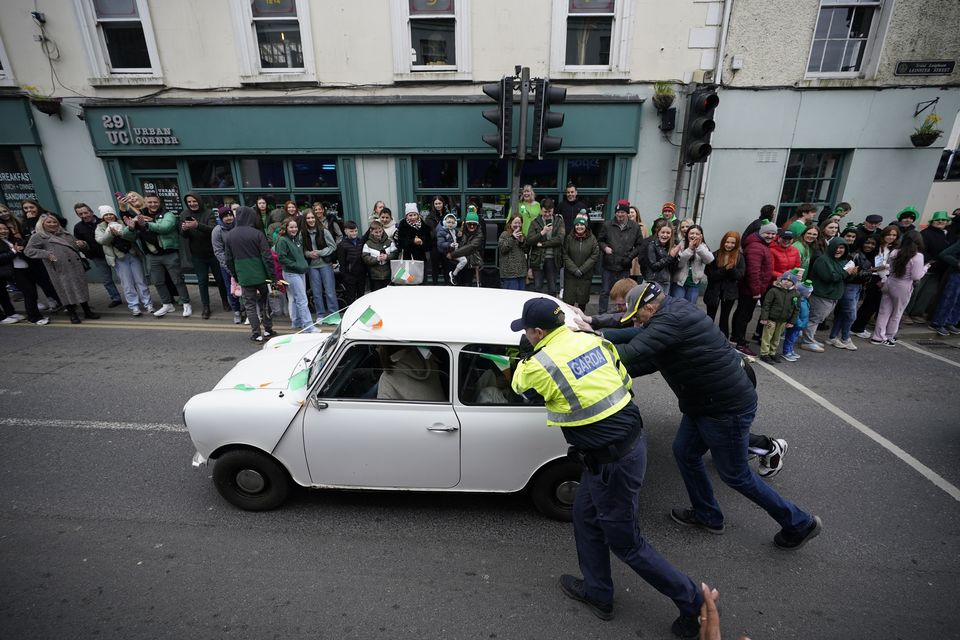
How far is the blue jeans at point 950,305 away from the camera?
7476 mm

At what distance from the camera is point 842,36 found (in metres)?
8.97

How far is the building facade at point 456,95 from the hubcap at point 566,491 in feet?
25.2

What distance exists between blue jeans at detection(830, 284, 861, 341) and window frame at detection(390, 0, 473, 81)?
7740 millimetres

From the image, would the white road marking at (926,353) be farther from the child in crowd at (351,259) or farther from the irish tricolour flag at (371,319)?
the child in crowd at (351,259)

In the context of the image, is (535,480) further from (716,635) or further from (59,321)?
(59,321)

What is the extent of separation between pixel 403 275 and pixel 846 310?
22.7 ft

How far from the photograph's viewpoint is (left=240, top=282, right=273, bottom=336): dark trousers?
6.97 meters

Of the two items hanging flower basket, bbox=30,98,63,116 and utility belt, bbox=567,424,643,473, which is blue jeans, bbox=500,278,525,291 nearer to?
utility belt, bbox=567,424,643,473

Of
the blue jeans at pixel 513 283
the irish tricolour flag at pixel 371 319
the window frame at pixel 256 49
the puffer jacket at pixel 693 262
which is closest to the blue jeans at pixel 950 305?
the puffer jacket at pixel 693 262

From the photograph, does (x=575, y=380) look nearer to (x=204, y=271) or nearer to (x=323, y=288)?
(x=323, y=288)

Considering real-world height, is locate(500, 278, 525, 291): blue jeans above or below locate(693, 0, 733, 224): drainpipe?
below

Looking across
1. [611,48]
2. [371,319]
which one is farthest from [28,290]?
[611,48]

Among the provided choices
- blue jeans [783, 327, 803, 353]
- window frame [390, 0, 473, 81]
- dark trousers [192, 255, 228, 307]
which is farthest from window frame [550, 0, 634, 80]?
dark trousers [192, 255, 228, 307]

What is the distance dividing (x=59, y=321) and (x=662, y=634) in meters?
10.4
